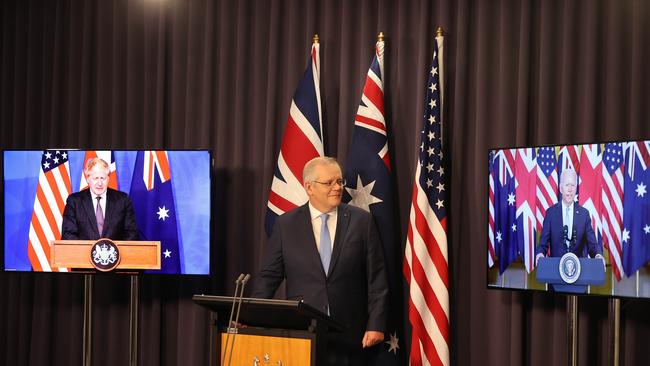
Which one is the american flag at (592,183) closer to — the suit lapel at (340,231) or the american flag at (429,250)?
the american flag at (429,250)

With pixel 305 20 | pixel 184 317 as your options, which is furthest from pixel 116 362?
pixel 305 20

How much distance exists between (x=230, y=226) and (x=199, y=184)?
607 mm

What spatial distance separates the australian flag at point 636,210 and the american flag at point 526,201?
542mm

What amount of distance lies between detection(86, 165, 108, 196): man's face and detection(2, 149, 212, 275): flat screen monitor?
24mm

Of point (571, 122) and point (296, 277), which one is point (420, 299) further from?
point (571, 122)

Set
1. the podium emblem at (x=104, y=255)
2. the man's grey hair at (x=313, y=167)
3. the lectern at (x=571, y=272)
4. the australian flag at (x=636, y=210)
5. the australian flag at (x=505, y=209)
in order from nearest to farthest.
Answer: the australian flag at (x=636, y=210) < the lectern at (x=571, y=272) < the australian flag at (x=505, y=209) < the man's grey hair at (x=313, y=167) < the podium emblem at (x=104, y=255)

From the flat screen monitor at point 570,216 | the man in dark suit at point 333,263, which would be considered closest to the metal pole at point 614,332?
the flat screen monitor at point 570,216

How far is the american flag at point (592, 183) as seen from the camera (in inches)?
181

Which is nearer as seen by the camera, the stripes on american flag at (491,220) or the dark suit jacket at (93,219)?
the stripes on american flag at (491,220)

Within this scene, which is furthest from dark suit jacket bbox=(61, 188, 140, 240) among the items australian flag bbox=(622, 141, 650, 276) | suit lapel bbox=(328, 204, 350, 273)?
australian flag bbox=(622, 141, 650, 276)

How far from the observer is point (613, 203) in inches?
179

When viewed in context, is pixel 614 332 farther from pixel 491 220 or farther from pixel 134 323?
pixel 134 323

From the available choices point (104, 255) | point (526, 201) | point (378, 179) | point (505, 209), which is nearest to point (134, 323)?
point (104, 255)

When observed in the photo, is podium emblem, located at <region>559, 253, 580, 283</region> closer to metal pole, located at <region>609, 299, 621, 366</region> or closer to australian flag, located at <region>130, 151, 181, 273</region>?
metal pole, located at <region>609, 299, 621, 366</region>
